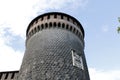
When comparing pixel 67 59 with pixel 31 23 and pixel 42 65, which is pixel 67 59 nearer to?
pixel 42 65

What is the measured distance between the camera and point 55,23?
47.6 feet

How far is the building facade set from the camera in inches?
459

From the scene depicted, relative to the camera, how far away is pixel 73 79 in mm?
11414

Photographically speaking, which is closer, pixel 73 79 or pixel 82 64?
pixel 73 79

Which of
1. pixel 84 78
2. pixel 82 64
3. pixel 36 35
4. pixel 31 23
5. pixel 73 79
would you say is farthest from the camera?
pixel 31 23

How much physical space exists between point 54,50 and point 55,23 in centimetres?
268

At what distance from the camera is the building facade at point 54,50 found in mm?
11664

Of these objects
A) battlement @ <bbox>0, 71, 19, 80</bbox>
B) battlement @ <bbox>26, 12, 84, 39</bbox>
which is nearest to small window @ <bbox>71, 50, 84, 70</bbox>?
battlement @ <bbox>26, 12, 84, 39</bbox>

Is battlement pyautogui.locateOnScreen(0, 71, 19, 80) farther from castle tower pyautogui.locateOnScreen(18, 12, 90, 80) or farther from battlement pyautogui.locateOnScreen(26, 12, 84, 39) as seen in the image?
battlement pyautogui.locateOnScreen(26, 12, 84, 39)

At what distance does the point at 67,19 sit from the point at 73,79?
217 inches

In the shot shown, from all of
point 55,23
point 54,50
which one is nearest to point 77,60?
point 54,50

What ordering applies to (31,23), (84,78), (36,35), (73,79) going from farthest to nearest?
(31,23) → (36,35) → (84,78) → (73,79)

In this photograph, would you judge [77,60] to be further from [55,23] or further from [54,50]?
[55,23]

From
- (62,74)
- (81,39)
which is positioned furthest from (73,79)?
(81,39)
